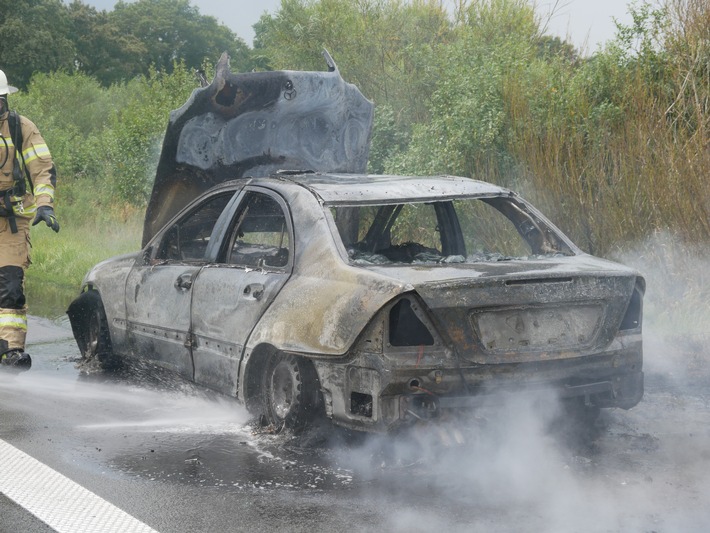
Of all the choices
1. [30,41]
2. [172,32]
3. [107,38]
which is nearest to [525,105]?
[30,41]

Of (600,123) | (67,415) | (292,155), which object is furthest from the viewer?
(600,123)

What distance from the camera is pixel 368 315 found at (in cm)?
494

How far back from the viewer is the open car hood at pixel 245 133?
8547 mm

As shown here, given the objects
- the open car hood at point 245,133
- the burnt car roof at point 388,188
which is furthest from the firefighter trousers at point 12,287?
the burnt car roof at point 388,188

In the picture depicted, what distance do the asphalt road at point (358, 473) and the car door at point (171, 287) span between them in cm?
40

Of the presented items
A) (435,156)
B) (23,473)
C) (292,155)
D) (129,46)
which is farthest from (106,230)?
(129,46)

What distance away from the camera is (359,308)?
197 inches

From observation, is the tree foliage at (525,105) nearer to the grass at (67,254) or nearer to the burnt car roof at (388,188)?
the grass at (67,254)

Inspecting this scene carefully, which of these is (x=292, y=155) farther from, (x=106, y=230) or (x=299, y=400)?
(x=106, y=230)

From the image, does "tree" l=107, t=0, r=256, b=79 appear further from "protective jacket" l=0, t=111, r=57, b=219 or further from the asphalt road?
the asphalt road

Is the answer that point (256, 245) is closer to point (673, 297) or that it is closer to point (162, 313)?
point (162, 313)

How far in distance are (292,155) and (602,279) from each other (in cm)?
402

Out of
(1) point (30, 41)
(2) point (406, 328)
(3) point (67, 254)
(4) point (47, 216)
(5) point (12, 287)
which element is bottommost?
(3) point (67, 254)

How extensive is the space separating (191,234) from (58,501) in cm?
294
